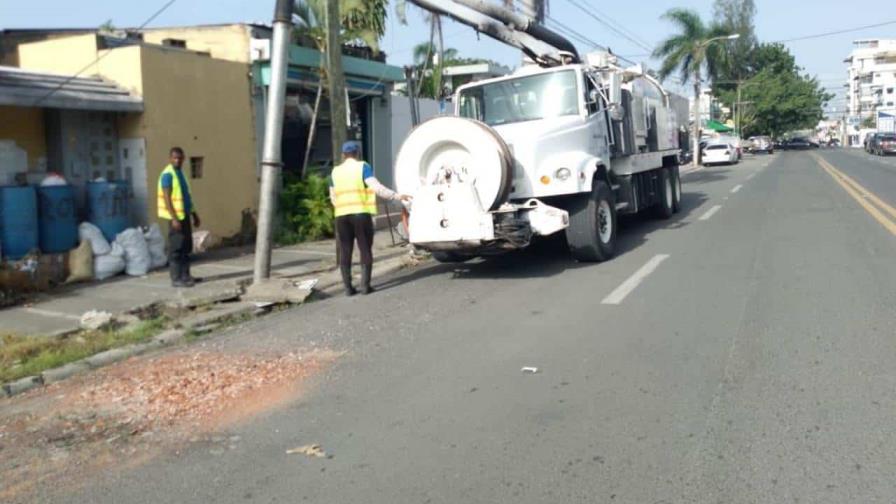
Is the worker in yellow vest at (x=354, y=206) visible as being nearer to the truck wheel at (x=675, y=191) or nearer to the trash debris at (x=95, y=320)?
the trash debris at (x=95, y=320)

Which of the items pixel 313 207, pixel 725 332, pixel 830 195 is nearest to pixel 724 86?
pixel 830 195

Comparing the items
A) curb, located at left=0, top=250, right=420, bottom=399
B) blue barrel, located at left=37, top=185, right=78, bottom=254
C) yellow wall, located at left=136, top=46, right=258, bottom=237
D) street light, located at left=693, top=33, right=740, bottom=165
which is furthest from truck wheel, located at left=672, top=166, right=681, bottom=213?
street light, located at left=693, top=33, right=740, bottom=165

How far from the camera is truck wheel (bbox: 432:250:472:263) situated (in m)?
12.0

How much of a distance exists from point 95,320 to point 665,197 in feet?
39.6

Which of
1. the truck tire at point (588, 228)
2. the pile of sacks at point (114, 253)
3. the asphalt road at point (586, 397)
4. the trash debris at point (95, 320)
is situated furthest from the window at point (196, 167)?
the truck tire at point (588, 228)

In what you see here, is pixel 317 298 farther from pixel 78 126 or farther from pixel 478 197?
pixel 78 126

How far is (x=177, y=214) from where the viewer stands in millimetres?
10727

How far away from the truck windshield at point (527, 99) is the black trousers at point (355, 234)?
304cm

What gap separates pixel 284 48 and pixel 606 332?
558cm

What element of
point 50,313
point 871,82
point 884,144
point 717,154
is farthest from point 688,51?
point 871,82

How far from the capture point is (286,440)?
5379 mm

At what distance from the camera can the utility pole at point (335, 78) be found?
40.8 ft

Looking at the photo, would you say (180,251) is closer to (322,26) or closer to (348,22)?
(322,26)

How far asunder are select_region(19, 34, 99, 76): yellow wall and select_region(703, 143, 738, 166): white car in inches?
1522
